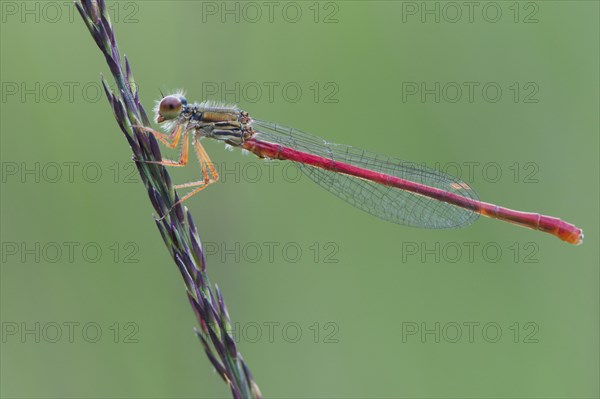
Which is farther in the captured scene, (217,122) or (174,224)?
(217,122)

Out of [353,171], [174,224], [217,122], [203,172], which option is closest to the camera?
[174,224]

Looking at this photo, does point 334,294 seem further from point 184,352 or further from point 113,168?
point 113,168

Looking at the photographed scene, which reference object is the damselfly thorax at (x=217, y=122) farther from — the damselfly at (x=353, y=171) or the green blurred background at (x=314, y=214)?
the green blurred background at (x=314, y=214)

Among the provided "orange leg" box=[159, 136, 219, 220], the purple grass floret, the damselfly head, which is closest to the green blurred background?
"orange leg" box=[159, 136, 219, 220]

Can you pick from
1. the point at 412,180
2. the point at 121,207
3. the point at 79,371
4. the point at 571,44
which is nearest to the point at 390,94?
the point at 412,180

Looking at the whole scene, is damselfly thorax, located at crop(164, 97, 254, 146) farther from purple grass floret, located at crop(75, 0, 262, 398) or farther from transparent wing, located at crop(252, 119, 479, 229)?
purple grass floret, located at crop(75, 0, 262, 398)

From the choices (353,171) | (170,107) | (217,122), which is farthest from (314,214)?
(170,107)

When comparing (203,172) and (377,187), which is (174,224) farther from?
(377,187)
